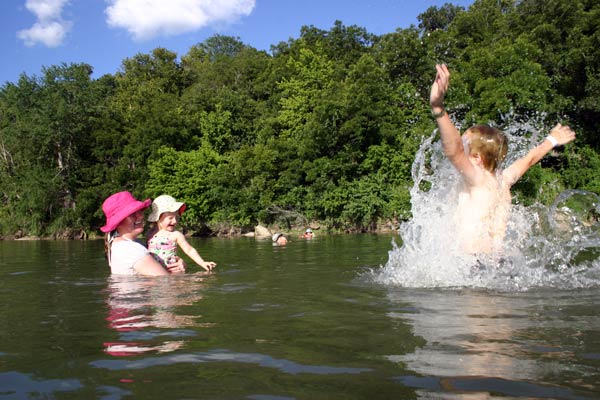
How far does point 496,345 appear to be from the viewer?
328 cm

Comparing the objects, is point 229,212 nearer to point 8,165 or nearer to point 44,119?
point 44,119

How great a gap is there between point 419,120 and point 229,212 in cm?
1516

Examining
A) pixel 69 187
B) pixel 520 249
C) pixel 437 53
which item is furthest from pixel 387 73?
pixel 520 249

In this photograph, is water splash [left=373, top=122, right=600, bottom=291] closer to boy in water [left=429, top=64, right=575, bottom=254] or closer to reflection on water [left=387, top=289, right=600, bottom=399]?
boy in water [left=429, top=64, right=575, bottom=254]

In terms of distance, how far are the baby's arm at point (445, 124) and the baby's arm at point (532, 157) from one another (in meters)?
0.69

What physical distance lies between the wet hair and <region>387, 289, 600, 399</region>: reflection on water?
130 cm

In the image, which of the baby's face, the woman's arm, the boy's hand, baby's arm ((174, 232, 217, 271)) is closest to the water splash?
the boy's hand

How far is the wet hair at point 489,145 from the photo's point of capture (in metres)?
5.34

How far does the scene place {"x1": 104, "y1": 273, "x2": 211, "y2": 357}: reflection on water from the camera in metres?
3.57

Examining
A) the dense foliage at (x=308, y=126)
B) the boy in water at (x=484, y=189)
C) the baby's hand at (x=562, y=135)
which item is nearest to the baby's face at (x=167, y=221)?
the boy in water at (x=484, y=189)

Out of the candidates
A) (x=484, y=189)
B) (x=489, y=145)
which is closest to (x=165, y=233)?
(x=484, y=189)

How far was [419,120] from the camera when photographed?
38812mm

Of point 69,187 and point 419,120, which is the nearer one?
point 419,120

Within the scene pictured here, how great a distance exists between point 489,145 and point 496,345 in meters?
2.59
